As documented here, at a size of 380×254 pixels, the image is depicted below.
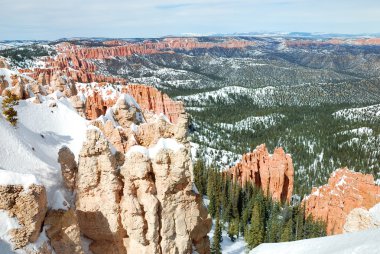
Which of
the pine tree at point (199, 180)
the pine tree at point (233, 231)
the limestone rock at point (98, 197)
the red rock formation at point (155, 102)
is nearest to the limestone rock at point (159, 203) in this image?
the limestone rock at point (98, 197)

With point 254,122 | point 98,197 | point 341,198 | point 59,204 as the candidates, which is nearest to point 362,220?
point 98,197

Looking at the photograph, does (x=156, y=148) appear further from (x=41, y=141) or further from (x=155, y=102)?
(x=155, y=102)

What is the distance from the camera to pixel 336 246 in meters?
10.6

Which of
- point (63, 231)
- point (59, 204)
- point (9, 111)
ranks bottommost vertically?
point (63, 231)

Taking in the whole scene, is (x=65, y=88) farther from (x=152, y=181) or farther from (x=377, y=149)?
(x=377, y=149)

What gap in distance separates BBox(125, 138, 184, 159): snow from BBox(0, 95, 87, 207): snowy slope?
339 centimetres

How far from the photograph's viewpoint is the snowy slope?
14.2 meters

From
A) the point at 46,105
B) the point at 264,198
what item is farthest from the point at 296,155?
the point at 46,105

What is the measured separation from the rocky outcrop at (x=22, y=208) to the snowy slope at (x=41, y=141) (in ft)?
1.32

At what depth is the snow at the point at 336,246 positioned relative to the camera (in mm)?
9301

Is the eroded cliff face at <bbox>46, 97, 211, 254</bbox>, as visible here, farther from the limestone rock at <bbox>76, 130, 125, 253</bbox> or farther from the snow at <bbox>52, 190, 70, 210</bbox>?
the snow at <bbox>52, 190, 70, 210</bbox>

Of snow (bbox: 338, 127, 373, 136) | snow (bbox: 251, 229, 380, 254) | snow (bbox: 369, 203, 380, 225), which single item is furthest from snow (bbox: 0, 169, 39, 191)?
snow (bbox: 338, 127, 373, 136)

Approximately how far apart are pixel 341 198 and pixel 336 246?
3600 cm

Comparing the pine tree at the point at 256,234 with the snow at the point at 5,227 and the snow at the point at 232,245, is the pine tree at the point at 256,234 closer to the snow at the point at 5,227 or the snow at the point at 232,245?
the snow at the point at 232,245
